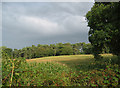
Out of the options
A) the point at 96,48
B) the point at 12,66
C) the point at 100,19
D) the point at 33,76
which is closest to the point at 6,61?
the point at 12,66

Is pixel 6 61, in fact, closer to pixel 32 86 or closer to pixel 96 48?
pixel 32 86

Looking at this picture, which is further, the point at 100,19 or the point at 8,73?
the point at 100,19

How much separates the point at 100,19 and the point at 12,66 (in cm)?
592

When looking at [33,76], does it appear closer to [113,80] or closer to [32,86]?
[32,86]

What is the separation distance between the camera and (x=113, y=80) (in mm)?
4156

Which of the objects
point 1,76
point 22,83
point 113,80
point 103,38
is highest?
point 103,38

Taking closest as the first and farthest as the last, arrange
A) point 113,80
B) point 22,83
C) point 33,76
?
point 22,83
point 33,76
point 113,80

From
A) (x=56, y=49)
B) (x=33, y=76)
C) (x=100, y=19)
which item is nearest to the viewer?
(x=33, y=76)

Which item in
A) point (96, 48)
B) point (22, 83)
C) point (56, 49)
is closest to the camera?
point (22, 83)

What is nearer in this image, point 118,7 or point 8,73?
point 8,73

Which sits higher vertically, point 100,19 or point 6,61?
point 100,19

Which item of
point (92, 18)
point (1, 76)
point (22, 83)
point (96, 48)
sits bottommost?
point (22, 83)

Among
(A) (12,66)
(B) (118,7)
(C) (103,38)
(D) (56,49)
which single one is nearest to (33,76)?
(A) (12,66)

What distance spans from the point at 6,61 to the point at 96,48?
7.87 meters
